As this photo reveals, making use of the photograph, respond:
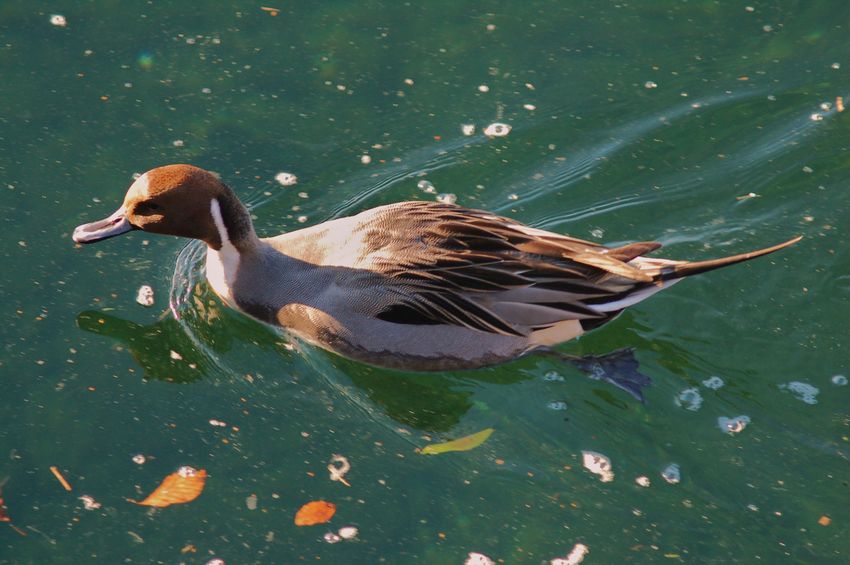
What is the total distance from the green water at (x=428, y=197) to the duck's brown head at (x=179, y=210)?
0.52 m

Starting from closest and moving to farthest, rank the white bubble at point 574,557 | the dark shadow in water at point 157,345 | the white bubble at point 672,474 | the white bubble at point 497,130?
the white bubble at point 574,557 → the white bubble at point 672,474 → the dark shadow in water at point 157,345 → the white bubble at point 497,130

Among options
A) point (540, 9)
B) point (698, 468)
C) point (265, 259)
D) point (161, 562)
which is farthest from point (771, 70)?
point (161, 562)

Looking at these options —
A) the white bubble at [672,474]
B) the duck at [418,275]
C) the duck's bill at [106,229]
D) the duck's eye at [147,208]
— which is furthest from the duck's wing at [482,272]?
the duck's bill at [106,229]

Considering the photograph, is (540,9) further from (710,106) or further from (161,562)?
(161,562)

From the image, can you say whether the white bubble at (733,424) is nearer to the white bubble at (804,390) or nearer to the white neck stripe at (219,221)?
the white bubble at (804,390)

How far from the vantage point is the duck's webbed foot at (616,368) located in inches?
250

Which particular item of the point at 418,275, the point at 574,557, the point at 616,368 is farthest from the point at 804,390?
the point at 418,275

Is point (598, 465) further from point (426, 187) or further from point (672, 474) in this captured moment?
point (426, 187)

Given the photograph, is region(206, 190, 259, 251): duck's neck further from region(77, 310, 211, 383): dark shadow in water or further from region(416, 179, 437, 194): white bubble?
region(416, 179, 437, 194): white bubble

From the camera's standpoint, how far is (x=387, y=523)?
18.6ft

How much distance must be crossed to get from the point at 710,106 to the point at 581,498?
3420 millimetres

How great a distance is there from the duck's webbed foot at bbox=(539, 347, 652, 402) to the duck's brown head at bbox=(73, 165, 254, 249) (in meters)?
1.99

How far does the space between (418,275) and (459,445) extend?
96 centimetres

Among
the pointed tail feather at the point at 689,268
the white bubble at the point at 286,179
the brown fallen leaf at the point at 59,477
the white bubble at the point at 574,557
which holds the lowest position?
the white bubble at the point at 574,557
